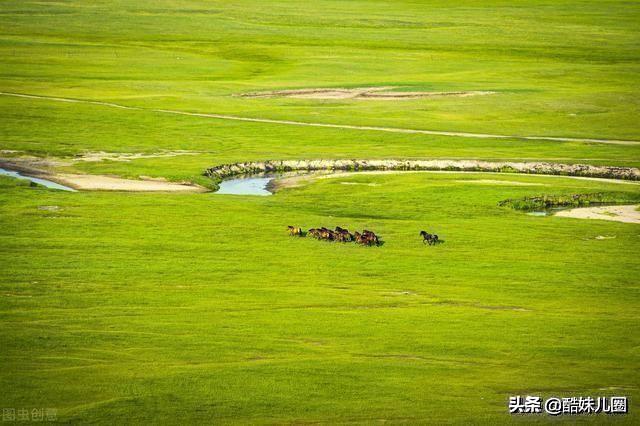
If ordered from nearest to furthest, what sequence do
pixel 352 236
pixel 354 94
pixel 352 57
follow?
pixel 352 236, pixel 354 94, pixel 352 57

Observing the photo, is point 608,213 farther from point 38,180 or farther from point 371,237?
point 38,180

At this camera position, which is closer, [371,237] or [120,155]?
[371,237]

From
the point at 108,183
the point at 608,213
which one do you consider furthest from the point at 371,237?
the point at 108,183

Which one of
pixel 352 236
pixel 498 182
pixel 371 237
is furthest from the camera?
pixel 498 182

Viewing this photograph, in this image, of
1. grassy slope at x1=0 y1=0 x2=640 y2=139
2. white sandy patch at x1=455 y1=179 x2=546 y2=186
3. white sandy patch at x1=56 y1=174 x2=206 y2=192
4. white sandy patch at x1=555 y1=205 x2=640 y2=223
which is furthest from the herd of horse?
grassy slope at x1=0 y1=0 x2=640 y2=139

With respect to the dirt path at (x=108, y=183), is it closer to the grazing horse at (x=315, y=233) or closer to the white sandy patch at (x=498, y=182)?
the grazing horse at (x=315, y=233)

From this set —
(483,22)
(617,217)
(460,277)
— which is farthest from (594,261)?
(483,22)
